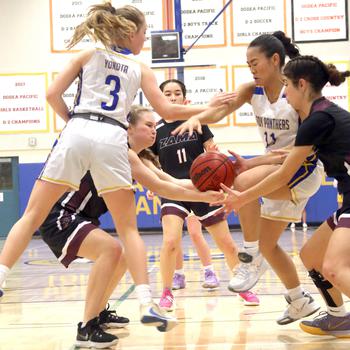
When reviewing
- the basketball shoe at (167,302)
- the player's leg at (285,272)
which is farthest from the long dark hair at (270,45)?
the basketball shoe at (167,302)

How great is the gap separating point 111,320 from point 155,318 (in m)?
1.14

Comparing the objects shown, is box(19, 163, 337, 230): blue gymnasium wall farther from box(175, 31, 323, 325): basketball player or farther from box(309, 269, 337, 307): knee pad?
box(309, 269, 337, 307): knee pad

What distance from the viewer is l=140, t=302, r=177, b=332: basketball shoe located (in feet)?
11.8

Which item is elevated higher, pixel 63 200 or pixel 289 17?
pixel 289 17

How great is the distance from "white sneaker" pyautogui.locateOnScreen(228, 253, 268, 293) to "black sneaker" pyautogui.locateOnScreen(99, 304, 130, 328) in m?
0.82

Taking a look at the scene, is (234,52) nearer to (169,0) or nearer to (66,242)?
(169,0)

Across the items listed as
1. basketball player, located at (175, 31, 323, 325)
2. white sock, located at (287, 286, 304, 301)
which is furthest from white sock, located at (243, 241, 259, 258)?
white sock, located at (287, 286, 304, 301)

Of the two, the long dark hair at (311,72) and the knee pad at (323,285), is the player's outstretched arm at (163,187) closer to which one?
the knee pad at (323,285)

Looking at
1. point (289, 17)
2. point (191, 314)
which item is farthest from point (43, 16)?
point (191, 314)

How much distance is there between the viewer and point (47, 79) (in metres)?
14.8

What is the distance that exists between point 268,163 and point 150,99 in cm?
94

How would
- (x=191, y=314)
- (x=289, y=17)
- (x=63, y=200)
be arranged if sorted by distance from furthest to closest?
(x=289, y=17) → (x=191, y=314) → (x=63, y=200)

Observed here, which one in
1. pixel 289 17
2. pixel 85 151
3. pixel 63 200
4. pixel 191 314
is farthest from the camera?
pixel 289 17

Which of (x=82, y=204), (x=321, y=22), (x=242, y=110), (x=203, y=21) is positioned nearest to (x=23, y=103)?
(x=203, y=21)
